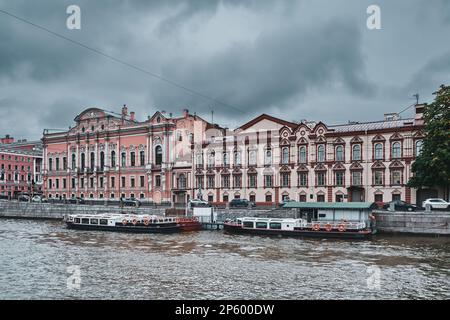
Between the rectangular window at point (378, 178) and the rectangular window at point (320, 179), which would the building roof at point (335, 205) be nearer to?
the rectangular window at point (378, 178)

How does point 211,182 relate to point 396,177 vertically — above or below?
below

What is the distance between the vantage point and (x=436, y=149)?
167 feet

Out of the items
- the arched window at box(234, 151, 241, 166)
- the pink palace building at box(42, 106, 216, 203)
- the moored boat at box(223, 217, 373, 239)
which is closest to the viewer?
the moored boat at box(223, 217, 373, 239)

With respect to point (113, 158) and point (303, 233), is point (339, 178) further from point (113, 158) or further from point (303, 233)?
point (113, 158)

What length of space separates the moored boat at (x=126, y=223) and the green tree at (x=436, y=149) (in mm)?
27686

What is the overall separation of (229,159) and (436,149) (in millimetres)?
29583

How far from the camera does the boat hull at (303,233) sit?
43688mm

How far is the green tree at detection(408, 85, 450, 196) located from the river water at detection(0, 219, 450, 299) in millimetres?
11353

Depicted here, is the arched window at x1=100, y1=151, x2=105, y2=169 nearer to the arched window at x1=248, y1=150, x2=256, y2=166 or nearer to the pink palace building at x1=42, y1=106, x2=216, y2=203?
the pink palace building at x1=42, y1=106, x2=216, y2=203

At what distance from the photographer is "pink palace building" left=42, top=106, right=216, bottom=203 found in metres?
77.8

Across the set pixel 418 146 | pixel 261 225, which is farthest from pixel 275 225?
pixel 418 146

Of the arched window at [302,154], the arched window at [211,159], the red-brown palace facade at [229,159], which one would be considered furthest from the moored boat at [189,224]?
the arched window at [302,154]

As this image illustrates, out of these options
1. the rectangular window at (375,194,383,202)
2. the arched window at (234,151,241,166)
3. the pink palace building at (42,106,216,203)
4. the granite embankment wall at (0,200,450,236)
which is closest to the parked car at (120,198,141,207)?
the granite embankment wall at (0,200,450,236)
